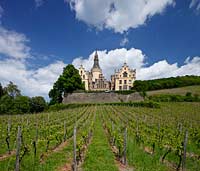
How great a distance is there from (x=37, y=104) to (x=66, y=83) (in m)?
9.31

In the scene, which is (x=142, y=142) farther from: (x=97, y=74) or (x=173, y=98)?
(x=97, y=74)

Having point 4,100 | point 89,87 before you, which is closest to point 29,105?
point 4,100

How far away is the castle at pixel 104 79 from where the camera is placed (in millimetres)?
82688

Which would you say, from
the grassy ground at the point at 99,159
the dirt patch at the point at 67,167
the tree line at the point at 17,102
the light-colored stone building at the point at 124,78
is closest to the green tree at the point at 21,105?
the tree line at the point at 17,102

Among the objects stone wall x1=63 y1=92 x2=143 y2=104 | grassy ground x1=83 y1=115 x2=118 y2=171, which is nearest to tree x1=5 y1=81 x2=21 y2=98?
stone wall x1=63 y1=92 x2=143 y2=104

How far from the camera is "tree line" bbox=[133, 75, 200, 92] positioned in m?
74.5

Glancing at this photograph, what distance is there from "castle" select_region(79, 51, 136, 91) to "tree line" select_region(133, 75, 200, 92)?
6.23 metres

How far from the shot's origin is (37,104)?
63156mm

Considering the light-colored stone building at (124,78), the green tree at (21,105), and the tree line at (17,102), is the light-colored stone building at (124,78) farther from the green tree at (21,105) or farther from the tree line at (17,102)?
the green tree at (21,105)

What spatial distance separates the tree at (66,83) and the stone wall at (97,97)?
2.37 meters

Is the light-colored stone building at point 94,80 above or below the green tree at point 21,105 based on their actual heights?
above

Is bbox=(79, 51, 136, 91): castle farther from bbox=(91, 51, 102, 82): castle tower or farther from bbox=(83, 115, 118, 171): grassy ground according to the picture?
bbox=(83, 115, 118, 171): grassy ground

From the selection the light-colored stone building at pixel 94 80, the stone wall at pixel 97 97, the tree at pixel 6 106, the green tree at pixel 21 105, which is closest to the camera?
the tree at pixel 6 106

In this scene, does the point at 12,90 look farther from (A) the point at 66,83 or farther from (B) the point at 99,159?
(B) the point at 99,159
